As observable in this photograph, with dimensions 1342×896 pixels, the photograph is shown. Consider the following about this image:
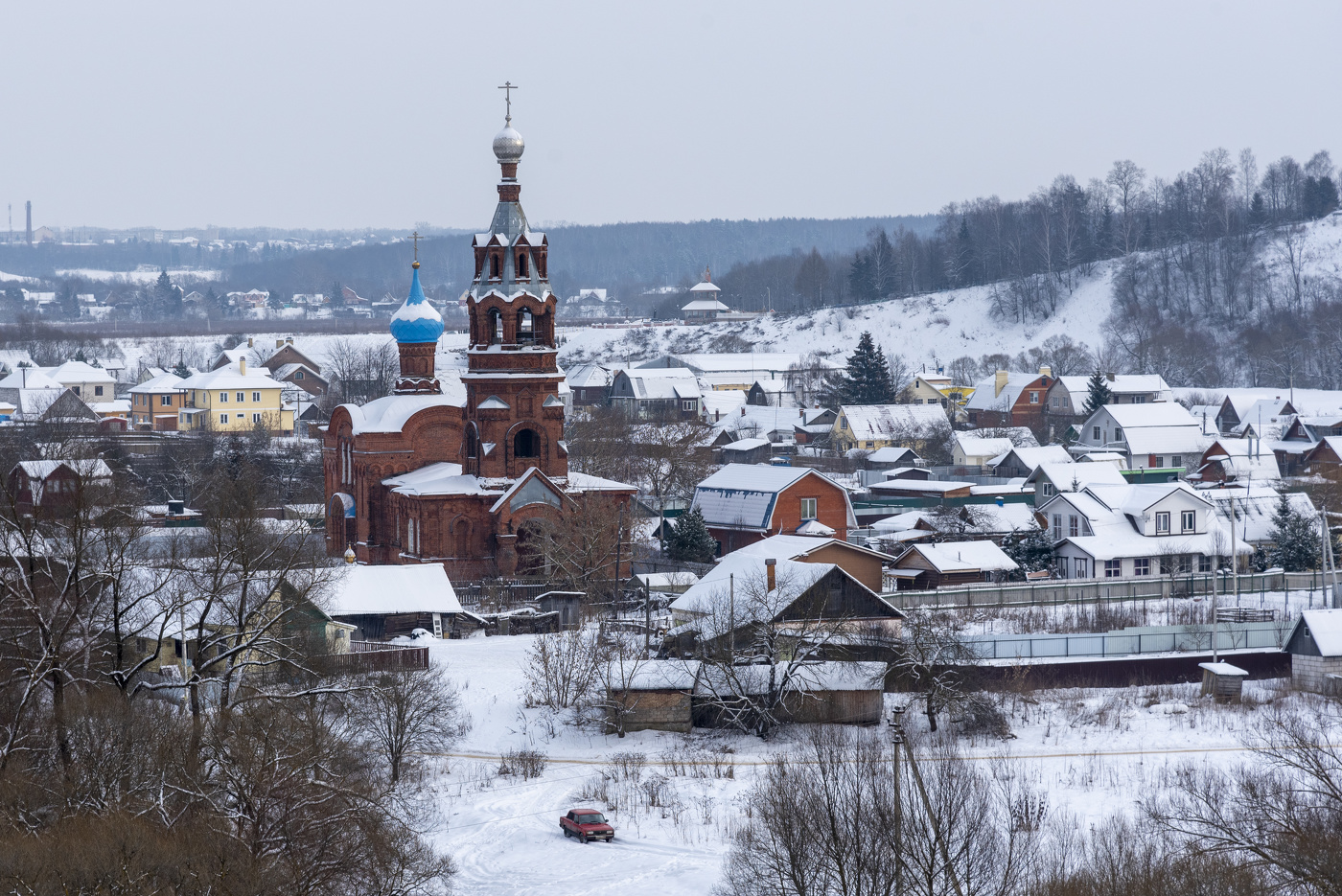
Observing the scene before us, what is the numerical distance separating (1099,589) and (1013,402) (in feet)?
116

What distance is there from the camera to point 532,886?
20.9 metres

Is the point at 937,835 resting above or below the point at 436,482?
below

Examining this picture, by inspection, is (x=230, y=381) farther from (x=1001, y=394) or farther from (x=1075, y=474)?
(x=1075, y=474)

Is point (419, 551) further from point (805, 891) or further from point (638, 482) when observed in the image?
point (805, 891)

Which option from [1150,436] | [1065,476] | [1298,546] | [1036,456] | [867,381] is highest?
[867,381]

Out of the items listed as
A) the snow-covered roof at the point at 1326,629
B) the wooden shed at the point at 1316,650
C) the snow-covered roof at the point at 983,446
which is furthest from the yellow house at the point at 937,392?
the snow-covered roof at the point at 1326,629

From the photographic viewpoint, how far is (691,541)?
4112 cm

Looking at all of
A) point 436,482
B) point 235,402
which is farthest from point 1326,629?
point 235,402

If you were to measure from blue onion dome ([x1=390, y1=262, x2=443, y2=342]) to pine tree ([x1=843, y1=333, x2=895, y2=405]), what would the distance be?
31.3 metres

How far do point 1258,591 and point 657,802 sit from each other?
19287 mm

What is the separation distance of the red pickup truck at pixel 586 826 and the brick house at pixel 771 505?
782 inches

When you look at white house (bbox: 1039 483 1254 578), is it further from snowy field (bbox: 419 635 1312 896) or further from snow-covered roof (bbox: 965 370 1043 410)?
snow-covered roof (bbox: 965 370 1043 410)

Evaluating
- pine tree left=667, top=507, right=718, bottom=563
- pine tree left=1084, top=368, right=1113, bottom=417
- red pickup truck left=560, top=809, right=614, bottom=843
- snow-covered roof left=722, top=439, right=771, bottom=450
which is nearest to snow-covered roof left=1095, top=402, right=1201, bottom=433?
pine tree left=1084, top=368, right=1113, bottom=417

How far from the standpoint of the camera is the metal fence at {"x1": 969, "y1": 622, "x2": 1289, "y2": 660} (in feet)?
100
